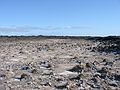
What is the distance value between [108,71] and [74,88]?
361 cm

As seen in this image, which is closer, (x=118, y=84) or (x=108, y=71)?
(x=118, y=84)

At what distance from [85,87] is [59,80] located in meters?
1.59

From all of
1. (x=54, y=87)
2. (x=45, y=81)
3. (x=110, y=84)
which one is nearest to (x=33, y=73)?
(x=45, y=81)

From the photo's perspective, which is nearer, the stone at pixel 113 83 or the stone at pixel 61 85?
the stone at pixel 61 85

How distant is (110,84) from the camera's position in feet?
36.1

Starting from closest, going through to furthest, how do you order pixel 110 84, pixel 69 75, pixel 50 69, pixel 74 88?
1. pixel 74 88
2. pixel 110 84
3. pixel 69 75
4. pixel 50 69

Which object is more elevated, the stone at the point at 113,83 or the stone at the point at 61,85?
the stone at the point at 113,83

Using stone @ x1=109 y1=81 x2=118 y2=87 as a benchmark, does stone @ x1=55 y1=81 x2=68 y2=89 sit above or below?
below

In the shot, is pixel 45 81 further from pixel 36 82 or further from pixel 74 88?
pixel 74 88

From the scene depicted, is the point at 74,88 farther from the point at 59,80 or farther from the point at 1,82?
the point at 1,82

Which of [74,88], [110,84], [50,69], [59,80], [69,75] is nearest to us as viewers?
[74,88]

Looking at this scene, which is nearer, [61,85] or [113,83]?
[61,85]

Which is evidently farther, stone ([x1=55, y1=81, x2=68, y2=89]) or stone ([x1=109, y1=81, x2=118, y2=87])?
stone ([x1=109, y1=81, x2=118, y2=87])

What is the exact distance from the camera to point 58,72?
552 inches
